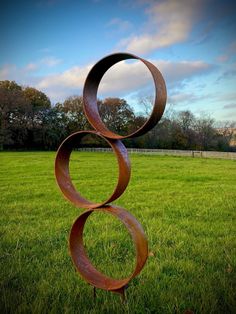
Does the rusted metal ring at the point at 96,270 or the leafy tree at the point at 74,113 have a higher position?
the leafy tree at the point at 74,113

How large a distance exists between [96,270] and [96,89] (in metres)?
1.79

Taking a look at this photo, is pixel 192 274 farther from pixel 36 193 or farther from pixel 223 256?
pixel 36 193

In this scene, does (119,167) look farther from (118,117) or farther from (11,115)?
(11,115)

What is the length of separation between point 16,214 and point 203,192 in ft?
18.8

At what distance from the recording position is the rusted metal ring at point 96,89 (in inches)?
101

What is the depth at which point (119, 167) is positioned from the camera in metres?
2.86

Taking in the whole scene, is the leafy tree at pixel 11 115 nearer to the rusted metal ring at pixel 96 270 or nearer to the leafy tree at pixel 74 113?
the leafy tree at pixel 74 113

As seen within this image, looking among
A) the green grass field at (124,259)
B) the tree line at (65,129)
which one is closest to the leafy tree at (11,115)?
the tree line at (65,129)

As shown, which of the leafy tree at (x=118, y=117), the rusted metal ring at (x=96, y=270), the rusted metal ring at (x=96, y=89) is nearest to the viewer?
the rusted metal ring at (x=96, y=89)

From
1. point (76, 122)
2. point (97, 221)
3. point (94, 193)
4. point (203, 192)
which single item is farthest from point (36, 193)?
point (76, 122)

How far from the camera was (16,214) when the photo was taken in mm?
6711

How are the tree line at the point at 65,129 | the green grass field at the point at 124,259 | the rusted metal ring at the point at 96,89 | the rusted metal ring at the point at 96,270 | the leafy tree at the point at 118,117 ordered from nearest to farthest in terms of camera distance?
the rusted metal ring at the point at 96,89, the rusted metal ring at the point at 96,270, the green grass field at the point at 124,259, the leafy tree at the point at 118,117, the tree line at the point at 65,129

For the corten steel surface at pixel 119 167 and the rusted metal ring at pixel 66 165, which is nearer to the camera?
the corten steel surface at pixel 119 167

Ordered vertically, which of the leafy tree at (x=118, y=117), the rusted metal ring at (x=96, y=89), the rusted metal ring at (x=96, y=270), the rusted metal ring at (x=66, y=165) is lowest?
the rusted metal ring at (x=96, y=270)
